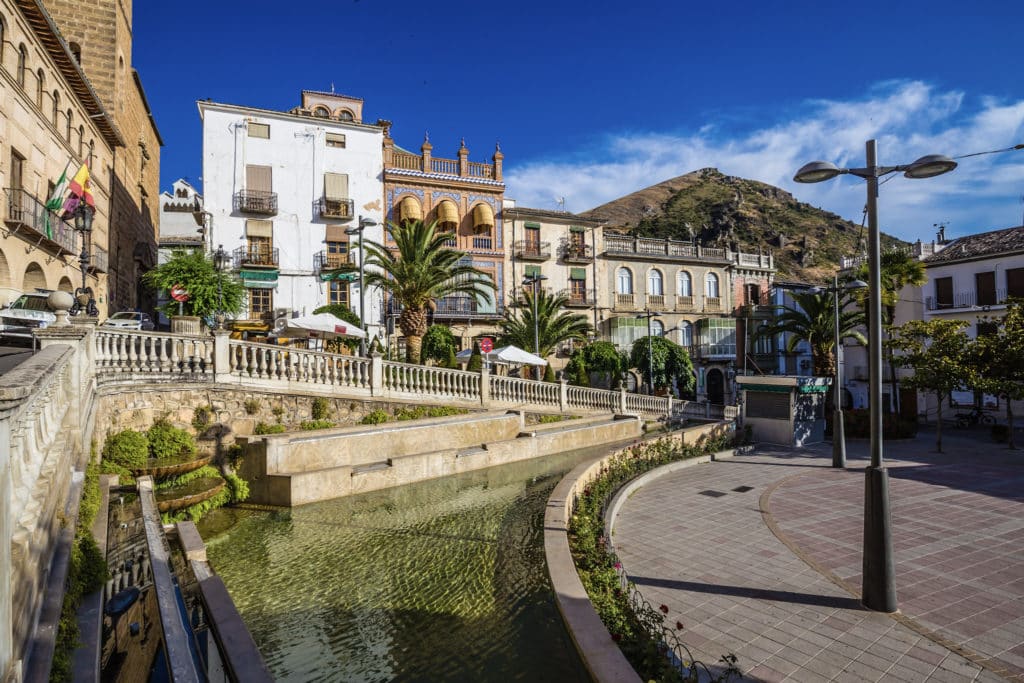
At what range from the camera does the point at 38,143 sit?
1950 cm

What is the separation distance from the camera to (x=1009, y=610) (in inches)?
250

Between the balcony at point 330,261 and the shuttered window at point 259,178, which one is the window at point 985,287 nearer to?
the balcony at point 330,261

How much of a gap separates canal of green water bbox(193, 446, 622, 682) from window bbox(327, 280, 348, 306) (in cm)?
2221

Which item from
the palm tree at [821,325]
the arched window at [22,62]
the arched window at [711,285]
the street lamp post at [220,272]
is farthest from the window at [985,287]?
the arched window at [22,62]

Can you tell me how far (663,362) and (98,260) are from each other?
96.9 feet

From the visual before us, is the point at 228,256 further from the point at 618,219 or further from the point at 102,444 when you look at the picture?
the point at 618,219

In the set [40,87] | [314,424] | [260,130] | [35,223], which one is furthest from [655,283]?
[40,87]

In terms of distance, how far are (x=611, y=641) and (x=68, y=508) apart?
602 centimetres

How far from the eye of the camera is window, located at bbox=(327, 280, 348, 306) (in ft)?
104

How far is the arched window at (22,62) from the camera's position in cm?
1827

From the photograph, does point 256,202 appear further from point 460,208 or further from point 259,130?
point 460,208

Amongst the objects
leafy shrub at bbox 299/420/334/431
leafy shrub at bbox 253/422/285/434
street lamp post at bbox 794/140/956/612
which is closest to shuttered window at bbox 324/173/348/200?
leafy shrub at bbox 299/420/334/431

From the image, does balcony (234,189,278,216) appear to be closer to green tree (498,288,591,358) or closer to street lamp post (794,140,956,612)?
Answer: green tree (498,288,591,358)

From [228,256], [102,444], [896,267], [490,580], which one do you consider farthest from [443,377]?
[896,267]
